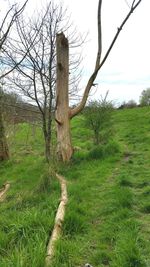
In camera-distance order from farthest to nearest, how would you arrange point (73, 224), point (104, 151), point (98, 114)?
point (98, 114) → point (104, 151) → point (73, 224)

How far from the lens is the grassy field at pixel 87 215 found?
527 cm

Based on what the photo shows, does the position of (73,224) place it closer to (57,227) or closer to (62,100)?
(57,227)

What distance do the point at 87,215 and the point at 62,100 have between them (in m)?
6.91

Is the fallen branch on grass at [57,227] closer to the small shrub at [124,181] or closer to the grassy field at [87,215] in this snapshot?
the grassy field at [87,215]

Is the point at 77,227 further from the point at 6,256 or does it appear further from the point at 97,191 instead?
the point at 97,191

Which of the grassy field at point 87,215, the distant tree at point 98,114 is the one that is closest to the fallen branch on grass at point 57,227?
the grassy field at point 87,215

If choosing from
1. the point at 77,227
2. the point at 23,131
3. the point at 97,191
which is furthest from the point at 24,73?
the point at 23,131

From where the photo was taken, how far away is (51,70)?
13.8m

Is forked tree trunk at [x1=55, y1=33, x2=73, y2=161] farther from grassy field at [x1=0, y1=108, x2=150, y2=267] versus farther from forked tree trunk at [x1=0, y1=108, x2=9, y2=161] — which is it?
forked tree trunk at [x1=0, y1=108, x2=9, y2=161]

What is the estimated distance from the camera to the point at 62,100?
44.7 feet

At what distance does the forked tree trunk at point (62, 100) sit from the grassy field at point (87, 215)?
0.68 metres

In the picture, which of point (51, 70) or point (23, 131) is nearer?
point (51, 70)

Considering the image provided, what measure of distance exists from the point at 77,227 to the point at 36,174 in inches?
235

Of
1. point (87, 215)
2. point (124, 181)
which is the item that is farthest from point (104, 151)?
point (87, 215)
